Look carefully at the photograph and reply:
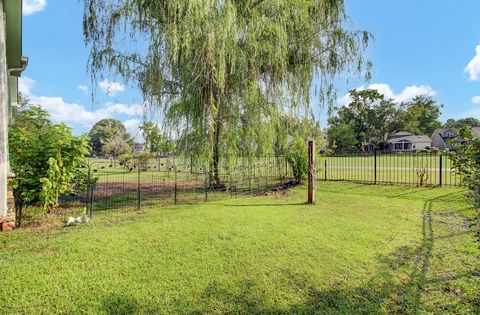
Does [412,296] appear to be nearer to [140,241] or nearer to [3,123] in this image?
[140,241]

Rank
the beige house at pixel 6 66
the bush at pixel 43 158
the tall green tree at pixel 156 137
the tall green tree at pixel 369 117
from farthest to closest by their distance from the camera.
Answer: the tall green tree at pixel 369 117 < the tall green tree at pixel 156 137 < the bush at pixel 43 158 < the beige house at pixel 6 66

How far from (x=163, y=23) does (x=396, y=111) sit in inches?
1755

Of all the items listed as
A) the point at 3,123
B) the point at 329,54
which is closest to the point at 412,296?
the point at 3,123

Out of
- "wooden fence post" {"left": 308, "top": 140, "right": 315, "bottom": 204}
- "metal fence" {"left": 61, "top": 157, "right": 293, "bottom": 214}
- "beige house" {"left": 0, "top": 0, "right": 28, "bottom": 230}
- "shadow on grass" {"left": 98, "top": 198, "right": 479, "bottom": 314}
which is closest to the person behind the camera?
"shadow on grass" {"left": 98, "top": 198, "right": 479, "bottom": 314}

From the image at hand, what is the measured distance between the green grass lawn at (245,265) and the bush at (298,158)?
13.7ft

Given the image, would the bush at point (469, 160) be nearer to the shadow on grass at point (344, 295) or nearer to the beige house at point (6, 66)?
the shadow on grass at point (344, 295)

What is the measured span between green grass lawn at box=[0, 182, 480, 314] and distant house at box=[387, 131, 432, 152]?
44657 millimetres

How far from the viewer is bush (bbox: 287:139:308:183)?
29.8 feet

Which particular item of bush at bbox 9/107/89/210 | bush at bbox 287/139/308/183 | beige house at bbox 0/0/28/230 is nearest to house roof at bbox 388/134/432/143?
bush at bbox 287/139/308/183

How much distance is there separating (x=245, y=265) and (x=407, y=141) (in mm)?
48827

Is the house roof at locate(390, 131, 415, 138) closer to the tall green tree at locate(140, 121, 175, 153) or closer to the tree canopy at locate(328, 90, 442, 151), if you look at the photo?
the tree canopy at locate(328, 90, 442, 151)

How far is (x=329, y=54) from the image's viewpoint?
7645 millimetres

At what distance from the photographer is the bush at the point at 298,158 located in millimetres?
9078

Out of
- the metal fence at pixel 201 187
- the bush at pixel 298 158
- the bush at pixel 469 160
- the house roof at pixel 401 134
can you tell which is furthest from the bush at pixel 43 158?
the house roof at pixel 401 134
